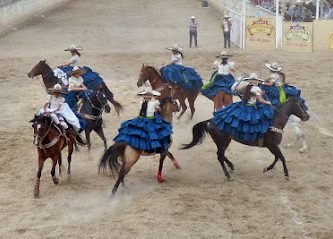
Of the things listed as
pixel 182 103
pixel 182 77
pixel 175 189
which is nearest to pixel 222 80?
pixel 182 77

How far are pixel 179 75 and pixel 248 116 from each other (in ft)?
15.9

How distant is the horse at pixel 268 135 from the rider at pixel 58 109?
275cm

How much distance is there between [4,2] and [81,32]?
200 inches

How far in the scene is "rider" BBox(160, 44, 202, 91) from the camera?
16.1m

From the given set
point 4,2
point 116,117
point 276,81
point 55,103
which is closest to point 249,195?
point 276,81

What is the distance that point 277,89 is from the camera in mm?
13375

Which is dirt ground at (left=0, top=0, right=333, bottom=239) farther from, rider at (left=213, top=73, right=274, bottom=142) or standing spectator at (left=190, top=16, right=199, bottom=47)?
standing spectator at (left=190, top=16, right=199, bottom=47)

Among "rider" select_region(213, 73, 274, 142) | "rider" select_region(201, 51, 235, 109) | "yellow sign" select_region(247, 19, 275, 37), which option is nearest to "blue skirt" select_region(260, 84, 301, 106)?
"rider" select_region(213, 73, 274, 142)

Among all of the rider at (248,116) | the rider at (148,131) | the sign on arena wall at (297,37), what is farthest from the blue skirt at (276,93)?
the sign on arena wall at (297,37)

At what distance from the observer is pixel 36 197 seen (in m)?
11.3

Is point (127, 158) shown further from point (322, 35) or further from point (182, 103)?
point (322, 35)

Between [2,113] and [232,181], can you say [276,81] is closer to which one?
[232,181]

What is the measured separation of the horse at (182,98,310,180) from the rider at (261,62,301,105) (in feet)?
0.63

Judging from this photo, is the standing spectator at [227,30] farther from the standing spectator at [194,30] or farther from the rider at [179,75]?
the rider at [179,75]
